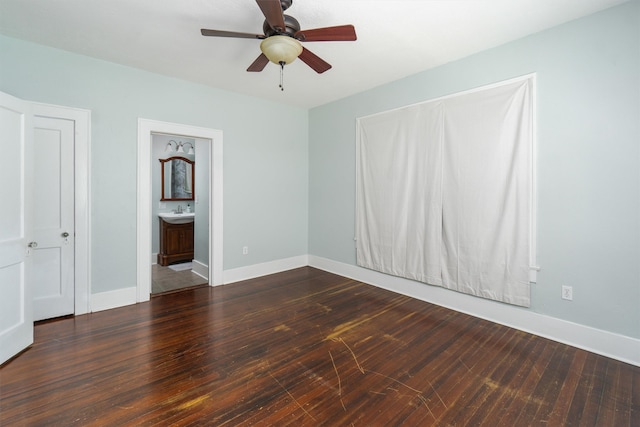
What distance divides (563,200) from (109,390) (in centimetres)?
390

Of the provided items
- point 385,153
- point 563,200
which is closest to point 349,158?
point 385,153

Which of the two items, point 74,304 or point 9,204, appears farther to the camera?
point 74,304

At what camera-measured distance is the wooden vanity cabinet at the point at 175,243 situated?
17.5ft

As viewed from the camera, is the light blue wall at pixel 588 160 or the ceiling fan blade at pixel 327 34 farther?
the light blue wall at pixel 588 160

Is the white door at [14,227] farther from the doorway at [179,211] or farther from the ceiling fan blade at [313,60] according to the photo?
the ceiling fan blade at [313,60]

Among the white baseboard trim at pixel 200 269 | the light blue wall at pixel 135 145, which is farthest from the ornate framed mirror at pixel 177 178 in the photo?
the light blue wall at pixel 135 145

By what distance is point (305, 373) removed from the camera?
216 cm

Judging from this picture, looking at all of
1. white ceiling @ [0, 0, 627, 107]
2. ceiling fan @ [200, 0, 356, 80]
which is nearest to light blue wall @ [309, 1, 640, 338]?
white ceiling @ [0, 0, 627, 107]

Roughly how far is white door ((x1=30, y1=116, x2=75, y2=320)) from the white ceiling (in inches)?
36.5

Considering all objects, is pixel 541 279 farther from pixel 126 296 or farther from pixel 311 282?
pixel 126 296

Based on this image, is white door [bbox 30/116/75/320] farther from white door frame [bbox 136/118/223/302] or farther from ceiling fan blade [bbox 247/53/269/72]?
ceiling fan blade [bbox 247/53/269/72]

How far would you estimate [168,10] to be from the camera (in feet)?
7.73

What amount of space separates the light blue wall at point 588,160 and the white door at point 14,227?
4.29 meters

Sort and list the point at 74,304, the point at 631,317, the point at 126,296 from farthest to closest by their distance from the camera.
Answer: the point at 126,296
the point at 74,304
the point at 631,317
